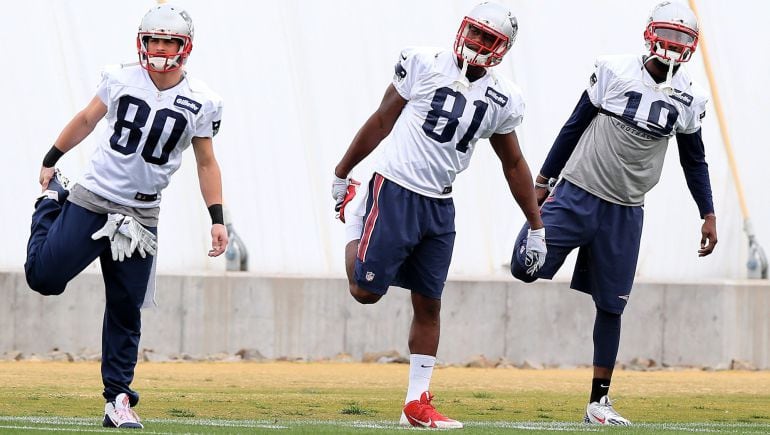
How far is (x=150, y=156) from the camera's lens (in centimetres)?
666

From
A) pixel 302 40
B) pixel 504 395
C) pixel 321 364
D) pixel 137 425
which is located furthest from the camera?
pixel 302 40

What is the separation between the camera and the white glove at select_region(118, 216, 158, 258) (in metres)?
6.61

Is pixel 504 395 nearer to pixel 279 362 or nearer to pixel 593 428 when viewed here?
pixel 593 428

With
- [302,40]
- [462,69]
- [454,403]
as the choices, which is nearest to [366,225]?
[462,69]

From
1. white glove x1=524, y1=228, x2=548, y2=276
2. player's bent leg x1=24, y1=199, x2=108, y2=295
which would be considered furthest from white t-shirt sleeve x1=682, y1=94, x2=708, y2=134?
player's bent leg x1=24, y1=199, x2=108, y2=295

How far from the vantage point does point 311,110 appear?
1584 centimetres

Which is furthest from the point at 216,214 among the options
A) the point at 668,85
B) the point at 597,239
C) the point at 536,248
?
the point at 668,85

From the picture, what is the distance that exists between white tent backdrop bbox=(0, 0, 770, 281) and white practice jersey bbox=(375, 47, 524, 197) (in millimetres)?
8182

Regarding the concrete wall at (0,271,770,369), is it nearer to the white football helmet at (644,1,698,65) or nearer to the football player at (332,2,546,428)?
the white football helmet at (644,1,698,65)

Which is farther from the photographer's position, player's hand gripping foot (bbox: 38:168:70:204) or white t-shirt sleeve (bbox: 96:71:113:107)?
player's hand gripping foot (bbox: 38:168:70:204)

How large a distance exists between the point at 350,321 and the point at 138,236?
731 centimetres

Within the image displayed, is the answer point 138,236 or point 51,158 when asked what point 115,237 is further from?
point 51,158

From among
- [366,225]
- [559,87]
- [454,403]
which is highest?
[559,87]

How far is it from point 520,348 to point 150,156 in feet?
25.6
